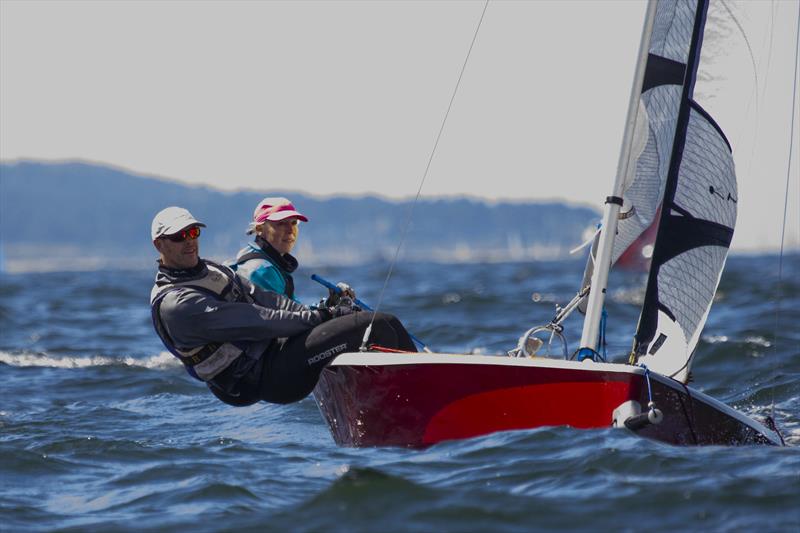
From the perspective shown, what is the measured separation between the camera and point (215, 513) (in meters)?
4.99

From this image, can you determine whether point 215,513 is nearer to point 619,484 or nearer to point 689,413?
point 619,484

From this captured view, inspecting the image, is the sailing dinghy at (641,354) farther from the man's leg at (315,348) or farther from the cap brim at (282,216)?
the cap brim at (282,216)

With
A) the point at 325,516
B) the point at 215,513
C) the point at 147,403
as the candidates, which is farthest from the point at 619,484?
the point at 147,403

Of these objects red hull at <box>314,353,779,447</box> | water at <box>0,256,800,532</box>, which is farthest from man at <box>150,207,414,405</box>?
water at <box>0,256,800,532</box>

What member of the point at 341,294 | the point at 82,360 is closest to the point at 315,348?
the point at 341,294

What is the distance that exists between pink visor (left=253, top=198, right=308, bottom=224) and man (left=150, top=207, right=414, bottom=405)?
1.10 feet

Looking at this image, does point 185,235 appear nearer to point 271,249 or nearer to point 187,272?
point 187,272

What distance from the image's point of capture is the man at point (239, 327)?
5559 millimetres

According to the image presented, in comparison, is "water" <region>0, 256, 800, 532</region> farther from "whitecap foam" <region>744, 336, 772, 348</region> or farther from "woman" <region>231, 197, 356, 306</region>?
"whitecap foam" <region>744, 336, 772, 348</region>

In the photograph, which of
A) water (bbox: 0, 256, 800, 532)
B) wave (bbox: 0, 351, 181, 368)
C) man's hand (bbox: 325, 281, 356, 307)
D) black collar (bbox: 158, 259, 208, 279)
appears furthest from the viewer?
wave (bbox: 0, 351, 181, 368)

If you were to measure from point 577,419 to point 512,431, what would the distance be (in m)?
0.31

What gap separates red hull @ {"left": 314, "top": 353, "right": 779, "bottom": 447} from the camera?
5.22 meters

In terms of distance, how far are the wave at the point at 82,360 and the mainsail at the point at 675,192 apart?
6581 millimetres

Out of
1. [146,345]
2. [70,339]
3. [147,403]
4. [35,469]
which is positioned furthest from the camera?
[70,339]
